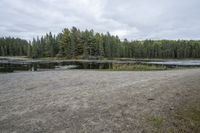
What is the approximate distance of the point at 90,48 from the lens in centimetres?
8150

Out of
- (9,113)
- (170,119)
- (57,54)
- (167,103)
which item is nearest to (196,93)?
(167,103)

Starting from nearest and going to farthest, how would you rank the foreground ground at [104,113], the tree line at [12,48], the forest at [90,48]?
the foreground ground at [104,113] < the forest at [90,48] < the tree line at [12,48]

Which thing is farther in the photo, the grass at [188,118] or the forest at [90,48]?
the forest at [90,48]

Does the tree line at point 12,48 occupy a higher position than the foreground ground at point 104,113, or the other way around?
the tree line at point 12,48

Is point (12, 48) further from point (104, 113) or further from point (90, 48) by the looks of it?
point (104, 113)

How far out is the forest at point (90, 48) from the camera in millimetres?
79750

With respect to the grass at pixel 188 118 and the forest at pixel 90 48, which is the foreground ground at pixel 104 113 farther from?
the forest at pixel 90 48

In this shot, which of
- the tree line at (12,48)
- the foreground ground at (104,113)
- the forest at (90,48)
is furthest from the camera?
the tree line at (12,48)

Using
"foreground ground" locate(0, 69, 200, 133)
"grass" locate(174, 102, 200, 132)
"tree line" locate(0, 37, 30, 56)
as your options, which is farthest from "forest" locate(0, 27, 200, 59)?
"grass" locate(174, 102, 200, 132)

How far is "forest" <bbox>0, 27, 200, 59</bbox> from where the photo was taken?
262 feet

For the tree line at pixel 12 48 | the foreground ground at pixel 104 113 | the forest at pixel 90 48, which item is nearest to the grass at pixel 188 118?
the foreground ground at pixel 104 113

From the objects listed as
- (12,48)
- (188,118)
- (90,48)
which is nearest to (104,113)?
(188,118)

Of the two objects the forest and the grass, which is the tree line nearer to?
the forest

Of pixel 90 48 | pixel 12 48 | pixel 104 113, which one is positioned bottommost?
pixel 104 113
